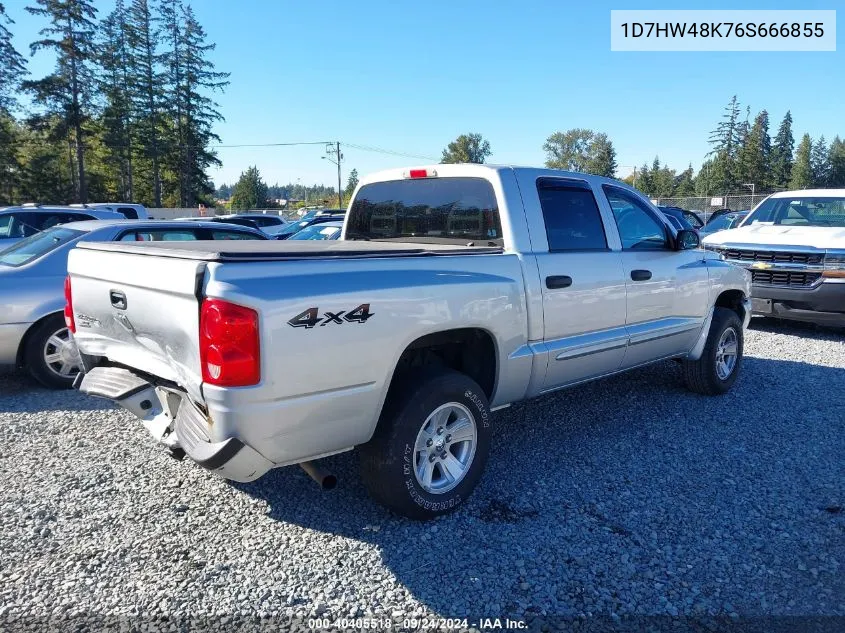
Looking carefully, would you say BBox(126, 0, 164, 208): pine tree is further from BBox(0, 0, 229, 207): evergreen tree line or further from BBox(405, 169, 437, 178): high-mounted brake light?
BBox(405, 169, 437, 178): high-mounted brake light

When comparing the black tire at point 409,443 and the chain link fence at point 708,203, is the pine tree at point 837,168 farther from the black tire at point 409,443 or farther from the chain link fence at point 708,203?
the black tire at point 409,443

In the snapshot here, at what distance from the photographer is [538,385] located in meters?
4.11

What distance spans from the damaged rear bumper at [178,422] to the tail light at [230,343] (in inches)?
10.4

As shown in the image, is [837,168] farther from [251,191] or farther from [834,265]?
[834,265]

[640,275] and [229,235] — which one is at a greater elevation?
[229,235]

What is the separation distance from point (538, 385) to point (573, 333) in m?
0.43

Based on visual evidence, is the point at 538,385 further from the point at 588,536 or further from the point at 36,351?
the point at 36,351

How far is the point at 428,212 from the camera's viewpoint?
450 cm

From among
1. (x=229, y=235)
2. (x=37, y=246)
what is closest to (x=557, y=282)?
(x=229, y=235)

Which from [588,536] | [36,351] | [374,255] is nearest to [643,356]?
[588,536]

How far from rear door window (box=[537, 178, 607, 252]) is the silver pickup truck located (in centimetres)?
2

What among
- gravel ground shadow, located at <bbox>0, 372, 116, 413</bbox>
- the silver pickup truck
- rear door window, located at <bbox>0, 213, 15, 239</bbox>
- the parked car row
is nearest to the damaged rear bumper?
the silver pickup truck

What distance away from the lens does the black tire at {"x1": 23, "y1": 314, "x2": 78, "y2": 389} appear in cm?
563

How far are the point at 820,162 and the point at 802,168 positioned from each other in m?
23.0
